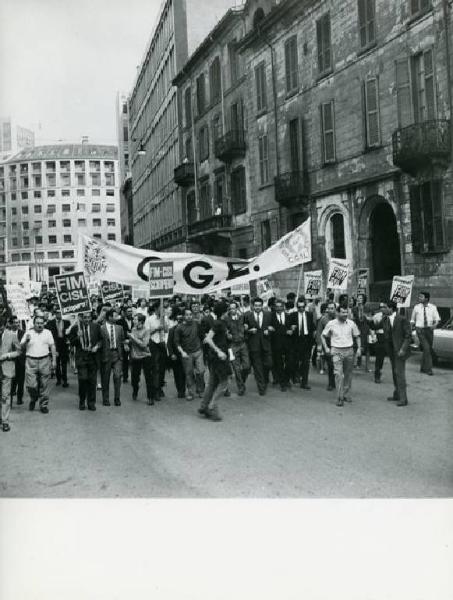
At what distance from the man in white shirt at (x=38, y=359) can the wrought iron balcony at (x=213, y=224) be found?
69.7 ft

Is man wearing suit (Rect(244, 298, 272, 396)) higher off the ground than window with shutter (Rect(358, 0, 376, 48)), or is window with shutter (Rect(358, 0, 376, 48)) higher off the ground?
window with shutter (Rect(358, 0, 376, 48))

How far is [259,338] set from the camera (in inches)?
487

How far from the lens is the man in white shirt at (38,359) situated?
35.4 ft

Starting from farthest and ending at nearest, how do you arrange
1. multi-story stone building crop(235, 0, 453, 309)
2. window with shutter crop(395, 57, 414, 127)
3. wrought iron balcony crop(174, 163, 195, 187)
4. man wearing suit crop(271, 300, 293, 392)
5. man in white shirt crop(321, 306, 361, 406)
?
wrought iron balcony crop(174, 163, 195, 187) < window with shutter crop(395, 57, 414, 127) < multi-story stone building crop(235, 0, 453, 309) < man wearing suit crop(271, 300, 293, 392) < man in white shirt crop(321, 306, 361, 406)

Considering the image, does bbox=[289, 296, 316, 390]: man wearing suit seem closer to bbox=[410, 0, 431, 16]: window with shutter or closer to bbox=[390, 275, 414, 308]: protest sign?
bbox=[390, 275, 414, 308]: protest sign

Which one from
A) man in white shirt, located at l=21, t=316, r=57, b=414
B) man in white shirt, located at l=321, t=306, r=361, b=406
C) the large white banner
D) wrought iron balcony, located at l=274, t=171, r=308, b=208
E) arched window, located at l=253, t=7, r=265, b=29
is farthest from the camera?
arched window, located at l=253, t=7, r=265, b=29

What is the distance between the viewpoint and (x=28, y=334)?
10805 mm

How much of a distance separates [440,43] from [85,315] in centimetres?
1272

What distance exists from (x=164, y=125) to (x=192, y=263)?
24.9 meters

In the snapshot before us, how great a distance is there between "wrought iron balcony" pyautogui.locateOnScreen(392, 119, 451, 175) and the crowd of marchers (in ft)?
18.7

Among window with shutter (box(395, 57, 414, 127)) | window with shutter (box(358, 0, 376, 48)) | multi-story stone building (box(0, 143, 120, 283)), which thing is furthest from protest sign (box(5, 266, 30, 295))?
multi-story stone building (box(0, 143, 120, 283))

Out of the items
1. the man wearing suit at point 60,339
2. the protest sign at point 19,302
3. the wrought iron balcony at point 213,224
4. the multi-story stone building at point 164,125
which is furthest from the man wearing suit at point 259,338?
the wrought iron balcony at point 213,224

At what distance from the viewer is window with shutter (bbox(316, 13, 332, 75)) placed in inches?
890

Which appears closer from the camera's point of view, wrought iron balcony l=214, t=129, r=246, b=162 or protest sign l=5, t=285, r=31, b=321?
protest sign l=5, t=285, r=31, b=321
